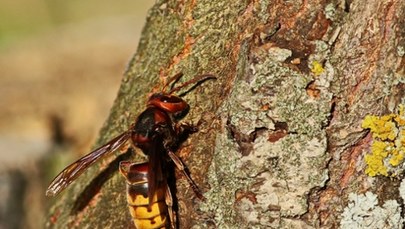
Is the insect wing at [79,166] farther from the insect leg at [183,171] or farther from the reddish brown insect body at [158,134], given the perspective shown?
the insect leg at [183,171]

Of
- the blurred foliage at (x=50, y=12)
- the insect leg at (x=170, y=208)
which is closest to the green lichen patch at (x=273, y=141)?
the insect leg at (x=170, y=208)

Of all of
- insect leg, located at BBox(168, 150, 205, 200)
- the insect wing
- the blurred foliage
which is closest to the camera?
insect leg, located at BBox(168, 150, 205, 200)

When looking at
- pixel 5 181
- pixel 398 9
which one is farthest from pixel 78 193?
pixel 5 181

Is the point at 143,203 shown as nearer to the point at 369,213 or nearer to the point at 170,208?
the point at 170,208

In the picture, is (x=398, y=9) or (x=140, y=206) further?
(x=140, y=206)

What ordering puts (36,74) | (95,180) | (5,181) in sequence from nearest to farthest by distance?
(95,180) → (5,181) → (36,74)

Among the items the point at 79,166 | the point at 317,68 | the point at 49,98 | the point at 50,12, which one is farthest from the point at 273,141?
the point at 50,12

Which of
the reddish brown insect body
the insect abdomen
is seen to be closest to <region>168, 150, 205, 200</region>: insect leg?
the reddish brown insect body

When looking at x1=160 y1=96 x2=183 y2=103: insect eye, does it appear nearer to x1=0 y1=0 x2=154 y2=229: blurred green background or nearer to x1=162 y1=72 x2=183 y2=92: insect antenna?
x1=162 y1=72 x2=183 y2=92: insect antenna

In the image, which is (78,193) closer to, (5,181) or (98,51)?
(5,181)
